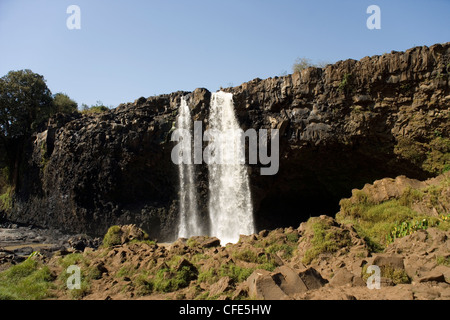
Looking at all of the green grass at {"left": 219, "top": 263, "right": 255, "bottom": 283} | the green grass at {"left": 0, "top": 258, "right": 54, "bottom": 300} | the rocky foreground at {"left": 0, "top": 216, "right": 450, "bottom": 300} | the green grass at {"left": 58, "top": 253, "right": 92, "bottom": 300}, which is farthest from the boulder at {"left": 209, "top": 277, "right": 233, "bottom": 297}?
the green grass at {"left": 0, "top": 258, "right": 54, "bottom": 300}

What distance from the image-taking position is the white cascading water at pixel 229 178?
22094 mm

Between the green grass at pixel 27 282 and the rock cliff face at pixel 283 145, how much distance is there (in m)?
12.6

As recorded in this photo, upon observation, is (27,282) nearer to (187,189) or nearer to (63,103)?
(187,189)

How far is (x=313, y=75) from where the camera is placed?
20.2 meters

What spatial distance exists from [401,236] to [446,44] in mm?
11437

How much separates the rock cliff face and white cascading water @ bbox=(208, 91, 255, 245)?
586 millimetres

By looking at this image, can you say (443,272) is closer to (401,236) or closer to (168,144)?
(401,236)

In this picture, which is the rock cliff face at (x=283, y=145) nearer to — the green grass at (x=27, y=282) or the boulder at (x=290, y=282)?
the green grass at (x=27, y=282)

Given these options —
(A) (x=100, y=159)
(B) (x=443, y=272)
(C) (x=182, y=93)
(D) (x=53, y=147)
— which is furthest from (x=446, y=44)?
(D) (x=53, y=147)

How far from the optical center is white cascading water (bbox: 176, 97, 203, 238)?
23.2 meters

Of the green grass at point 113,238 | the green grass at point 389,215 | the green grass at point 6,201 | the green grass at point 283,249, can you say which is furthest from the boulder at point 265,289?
the green grass at point 6,201

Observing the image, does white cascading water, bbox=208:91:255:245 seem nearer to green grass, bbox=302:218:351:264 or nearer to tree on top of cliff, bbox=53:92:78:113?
green grass, bbox=302:218:351:264

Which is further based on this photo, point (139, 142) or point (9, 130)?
point (9, 130)

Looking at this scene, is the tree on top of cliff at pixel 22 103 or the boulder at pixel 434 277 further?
the tree on top of cliff at pixel 22 103
